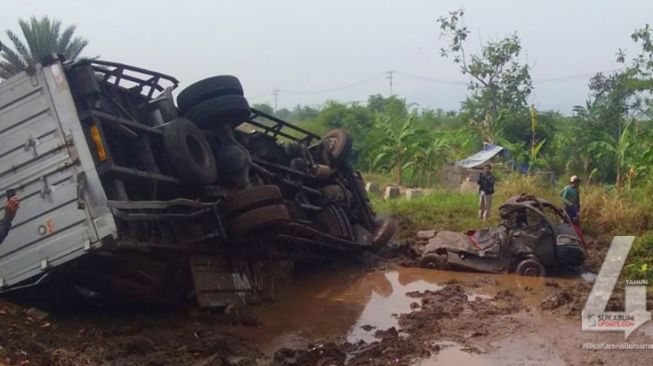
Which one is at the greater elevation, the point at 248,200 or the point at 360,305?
the point at 248,200

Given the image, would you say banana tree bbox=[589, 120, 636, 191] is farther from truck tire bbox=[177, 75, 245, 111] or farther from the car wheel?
truck tire bbox=[177, 75, 245, 111]

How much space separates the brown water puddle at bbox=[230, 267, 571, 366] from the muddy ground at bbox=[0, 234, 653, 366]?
0.02m

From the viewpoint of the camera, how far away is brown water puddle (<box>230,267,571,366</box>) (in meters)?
7.42

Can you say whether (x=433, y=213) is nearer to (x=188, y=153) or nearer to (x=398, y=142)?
(x=398, y=142)

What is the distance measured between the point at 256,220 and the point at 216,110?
4.88 feet

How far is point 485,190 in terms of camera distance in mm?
15742

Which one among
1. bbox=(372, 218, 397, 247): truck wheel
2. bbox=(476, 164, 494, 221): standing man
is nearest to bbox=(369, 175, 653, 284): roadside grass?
bbox=(476, 164, 494, 221): standing man

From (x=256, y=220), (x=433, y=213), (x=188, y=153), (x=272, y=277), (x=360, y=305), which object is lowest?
(x=360, y=305)

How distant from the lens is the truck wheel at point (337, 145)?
12.7 metres

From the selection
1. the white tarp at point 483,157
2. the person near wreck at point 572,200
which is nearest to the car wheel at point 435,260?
the person near wreck at point 572,200

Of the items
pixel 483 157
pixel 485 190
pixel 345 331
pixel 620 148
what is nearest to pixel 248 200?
pixel 345 331

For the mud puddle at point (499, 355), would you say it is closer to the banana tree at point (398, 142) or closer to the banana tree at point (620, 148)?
the banana tree at point (620, 148)

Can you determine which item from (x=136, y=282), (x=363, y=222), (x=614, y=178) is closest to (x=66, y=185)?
(x=136, y=282)

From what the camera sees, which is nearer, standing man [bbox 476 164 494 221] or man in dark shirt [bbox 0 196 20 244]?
man in dark shirt [bbox 0 196 20 244]
